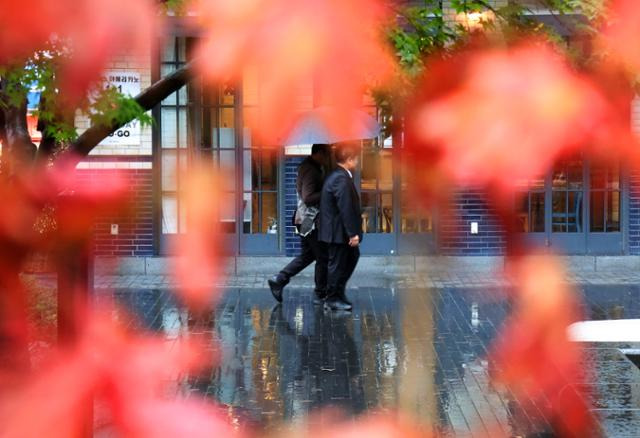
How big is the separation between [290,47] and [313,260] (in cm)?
913

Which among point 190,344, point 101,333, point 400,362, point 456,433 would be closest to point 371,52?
point 101,333

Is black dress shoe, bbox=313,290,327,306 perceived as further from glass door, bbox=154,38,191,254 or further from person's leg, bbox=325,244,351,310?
glass door, bbox=154,38,191,254

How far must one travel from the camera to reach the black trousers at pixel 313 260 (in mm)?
9742

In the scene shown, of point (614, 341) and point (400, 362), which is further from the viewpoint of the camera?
point (400, 362)

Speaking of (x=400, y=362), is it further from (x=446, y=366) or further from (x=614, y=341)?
(x=614, y=341)

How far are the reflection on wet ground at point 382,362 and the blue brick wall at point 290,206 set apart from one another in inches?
80.9

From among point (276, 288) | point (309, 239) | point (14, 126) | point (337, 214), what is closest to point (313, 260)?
point (309, 239)

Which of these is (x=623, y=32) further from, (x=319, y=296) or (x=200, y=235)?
(x=319, y=296)

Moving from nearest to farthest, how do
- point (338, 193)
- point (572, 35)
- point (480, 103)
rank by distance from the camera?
point (480, 103), point (572, 35), point (338, 193)

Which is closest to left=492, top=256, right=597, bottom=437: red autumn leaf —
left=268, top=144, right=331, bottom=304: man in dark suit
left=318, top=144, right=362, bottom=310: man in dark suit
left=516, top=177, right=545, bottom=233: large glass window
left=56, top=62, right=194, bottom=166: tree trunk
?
left=516, top=177, right=545, bottom=233: large glass window

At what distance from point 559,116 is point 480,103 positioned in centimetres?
8

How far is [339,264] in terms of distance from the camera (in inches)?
372

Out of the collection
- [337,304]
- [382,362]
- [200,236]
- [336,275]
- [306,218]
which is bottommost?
[382,362]

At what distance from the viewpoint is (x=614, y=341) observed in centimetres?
669
